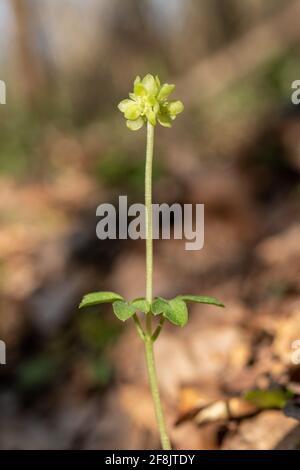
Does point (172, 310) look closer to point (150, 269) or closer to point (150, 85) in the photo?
point (150, 269)

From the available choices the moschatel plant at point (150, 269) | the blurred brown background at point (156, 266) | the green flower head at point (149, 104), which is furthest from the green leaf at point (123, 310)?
the blurred brown background at point (156, 266)

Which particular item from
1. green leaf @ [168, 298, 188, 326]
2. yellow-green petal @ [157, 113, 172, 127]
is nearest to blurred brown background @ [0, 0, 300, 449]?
green leaf @ [168, 298, 188, 326]

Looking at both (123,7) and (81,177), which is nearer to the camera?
(81,177)

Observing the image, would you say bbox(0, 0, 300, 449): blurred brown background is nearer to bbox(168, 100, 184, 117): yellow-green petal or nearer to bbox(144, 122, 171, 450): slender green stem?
bbox(144, 122, 171, 450): slender green stem

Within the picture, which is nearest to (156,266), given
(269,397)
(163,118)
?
(269,397)

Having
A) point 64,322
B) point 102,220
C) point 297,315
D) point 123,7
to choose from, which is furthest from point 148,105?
point 123,7

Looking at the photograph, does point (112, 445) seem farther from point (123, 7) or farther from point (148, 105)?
point (123, 7)
